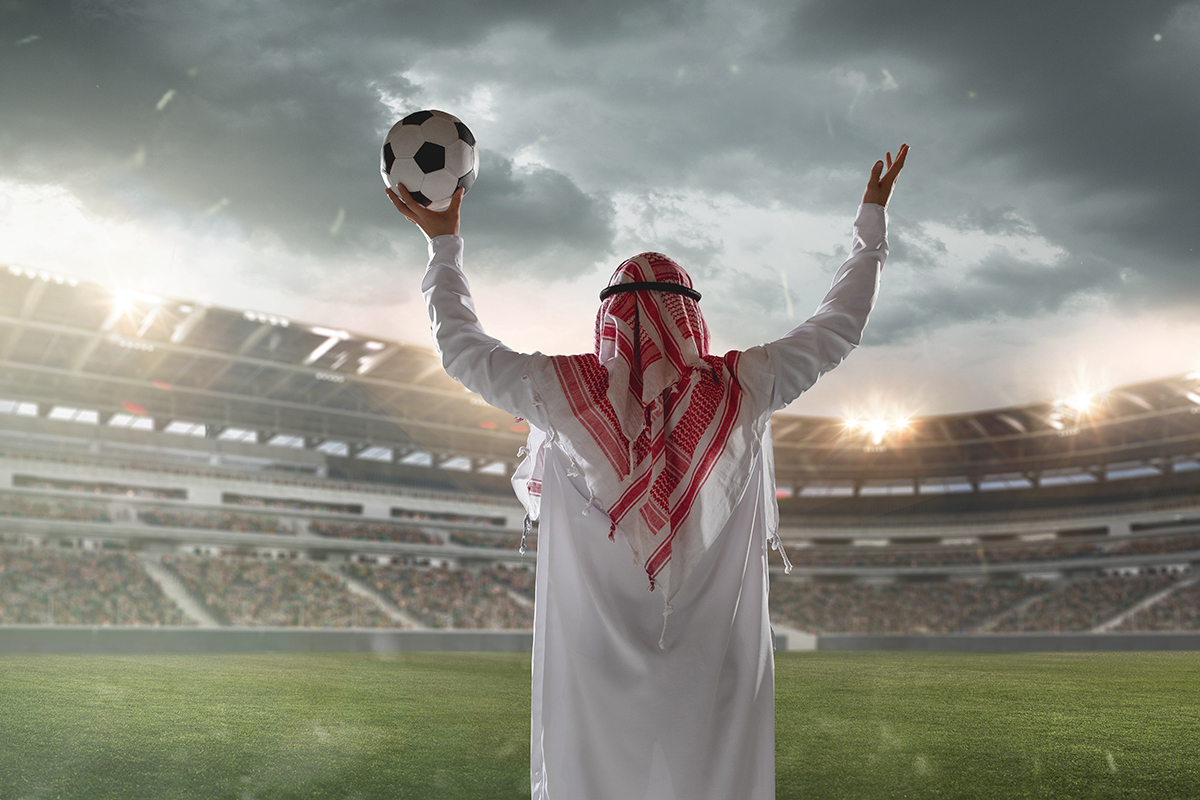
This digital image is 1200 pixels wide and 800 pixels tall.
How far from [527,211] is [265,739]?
10.9m

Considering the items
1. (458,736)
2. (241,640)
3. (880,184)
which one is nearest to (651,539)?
(880,184)

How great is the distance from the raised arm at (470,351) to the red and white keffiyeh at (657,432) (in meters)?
0.07

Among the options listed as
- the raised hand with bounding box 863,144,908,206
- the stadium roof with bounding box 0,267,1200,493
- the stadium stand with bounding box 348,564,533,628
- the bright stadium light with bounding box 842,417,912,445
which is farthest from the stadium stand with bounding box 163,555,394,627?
the raised hand with bounding box 863,144,908,206

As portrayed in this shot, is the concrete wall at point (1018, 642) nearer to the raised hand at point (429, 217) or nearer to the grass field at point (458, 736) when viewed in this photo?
the grass field at point (458, 736)

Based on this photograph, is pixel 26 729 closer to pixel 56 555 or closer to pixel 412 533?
pixel 56 555

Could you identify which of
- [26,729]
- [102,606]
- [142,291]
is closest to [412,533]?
[102,606]

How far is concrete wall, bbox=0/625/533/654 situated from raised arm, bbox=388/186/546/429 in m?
20.9

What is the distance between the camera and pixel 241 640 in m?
20.8

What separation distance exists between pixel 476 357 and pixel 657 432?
0.48m

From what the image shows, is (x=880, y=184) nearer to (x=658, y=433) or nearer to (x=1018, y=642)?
(x=658, y=433)

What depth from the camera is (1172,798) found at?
4605 mm

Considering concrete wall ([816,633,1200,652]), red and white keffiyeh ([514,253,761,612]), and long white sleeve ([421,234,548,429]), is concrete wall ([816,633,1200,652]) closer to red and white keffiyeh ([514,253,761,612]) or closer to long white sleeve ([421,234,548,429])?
red and white keffiyeh ([514,253,761,612])

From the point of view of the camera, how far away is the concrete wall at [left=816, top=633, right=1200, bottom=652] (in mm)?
24359

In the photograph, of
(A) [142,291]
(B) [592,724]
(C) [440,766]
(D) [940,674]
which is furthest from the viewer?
(A) [142,291]
